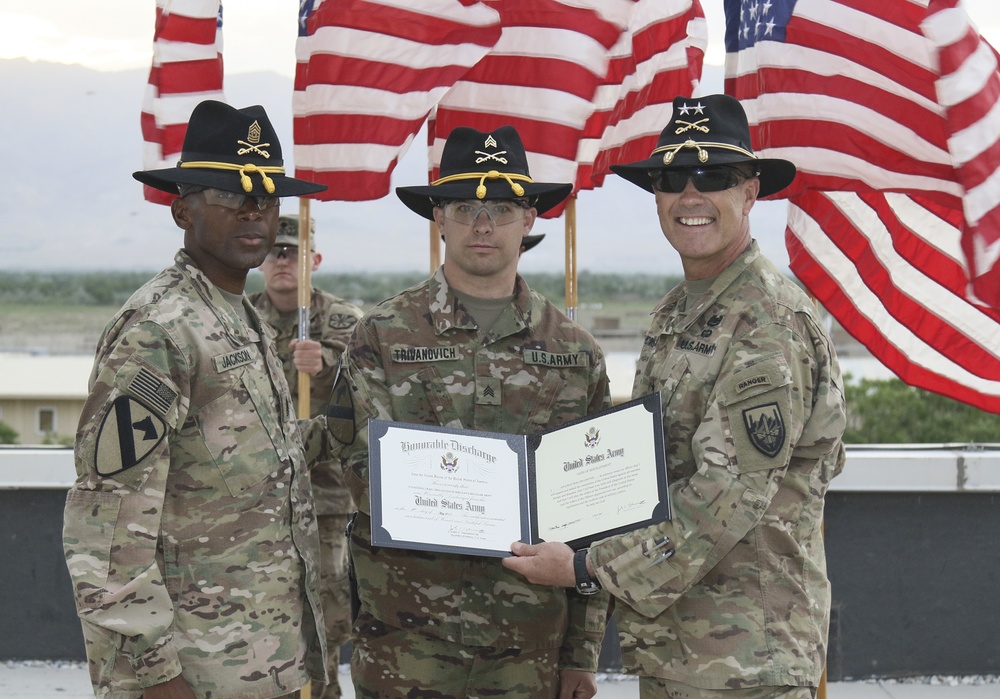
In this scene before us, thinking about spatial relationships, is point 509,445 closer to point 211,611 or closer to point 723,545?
point 723,545

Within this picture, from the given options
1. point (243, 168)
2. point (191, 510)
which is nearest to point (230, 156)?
point (243, 168)

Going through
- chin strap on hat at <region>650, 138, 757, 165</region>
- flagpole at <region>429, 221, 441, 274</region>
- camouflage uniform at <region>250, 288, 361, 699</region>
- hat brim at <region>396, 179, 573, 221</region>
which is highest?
chin strap on hat at <region>650, 138, 757, 165</region>

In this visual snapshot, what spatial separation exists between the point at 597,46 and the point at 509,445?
2873 mm

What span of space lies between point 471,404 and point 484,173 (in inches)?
31.2

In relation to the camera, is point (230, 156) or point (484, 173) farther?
point (484, 173)

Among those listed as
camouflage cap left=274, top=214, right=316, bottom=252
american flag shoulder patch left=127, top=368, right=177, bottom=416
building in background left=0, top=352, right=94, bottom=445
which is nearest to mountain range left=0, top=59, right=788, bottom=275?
building in background left=0, top=352, right=94, bottom=445

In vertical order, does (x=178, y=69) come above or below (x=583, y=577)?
above

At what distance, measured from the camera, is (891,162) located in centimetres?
441

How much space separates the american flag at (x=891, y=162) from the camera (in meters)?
4.09

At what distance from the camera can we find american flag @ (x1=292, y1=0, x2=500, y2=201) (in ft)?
16.6

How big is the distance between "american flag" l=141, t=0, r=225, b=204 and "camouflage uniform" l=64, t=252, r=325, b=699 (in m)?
2.36

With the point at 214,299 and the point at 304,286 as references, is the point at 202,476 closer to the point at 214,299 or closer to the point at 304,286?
the point at 214,299

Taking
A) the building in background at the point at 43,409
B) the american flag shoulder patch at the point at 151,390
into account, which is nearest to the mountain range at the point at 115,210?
the building in background at the point at 43,409

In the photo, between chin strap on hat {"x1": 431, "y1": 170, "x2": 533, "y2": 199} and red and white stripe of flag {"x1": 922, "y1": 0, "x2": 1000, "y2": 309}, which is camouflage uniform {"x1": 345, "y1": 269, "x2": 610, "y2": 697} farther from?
red and white stripe of flag {"x1": 922, "y1": 0, "x2": 1000, "y2": 309}
